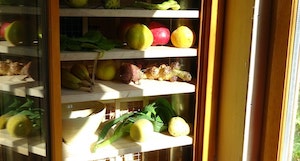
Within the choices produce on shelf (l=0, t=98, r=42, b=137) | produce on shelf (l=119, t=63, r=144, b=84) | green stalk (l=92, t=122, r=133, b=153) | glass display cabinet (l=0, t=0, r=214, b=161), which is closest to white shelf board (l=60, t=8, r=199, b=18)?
glass display cabinet (l=0, t=0, r=214, b=161)

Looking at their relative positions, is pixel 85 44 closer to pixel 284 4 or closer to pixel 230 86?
pixel 230 86

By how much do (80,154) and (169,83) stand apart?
475 mm

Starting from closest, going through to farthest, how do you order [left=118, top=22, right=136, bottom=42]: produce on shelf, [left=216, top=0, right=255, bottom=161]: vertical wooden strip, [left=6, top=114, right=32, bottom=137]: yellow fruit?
[left=6, top=114, right=32, bottom=137]: yellow fruit
[left=216, top=0, right=255, bottom=161]: vertical wooden strip
[left=118, top=22, right=136, bottom=42]: produce on shelf

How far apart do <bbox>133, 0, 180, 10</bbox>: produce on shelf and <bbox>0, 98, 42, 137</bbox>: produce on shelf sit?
56 cm

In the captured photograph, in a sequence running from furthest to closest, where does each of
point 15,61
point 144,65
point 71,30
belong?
point 144,65 < point 71,30 < point 15,61

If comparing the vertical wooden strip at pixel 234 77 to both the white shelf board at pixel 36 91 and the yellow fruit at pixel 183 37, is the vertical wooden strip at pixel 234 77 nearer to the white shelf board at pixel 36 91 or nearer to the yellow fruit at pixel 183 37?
the yellow fruit at pixel 183 37

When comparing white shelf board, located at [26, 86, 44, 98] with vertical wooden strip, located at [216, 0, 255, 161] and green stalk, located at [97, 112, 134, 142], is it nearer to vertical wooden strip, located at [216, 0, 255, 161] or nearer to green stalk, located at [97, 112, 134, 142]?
green stalk, located at [97, 112, 134, 142]

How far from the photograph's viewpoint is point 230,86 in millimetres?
1541

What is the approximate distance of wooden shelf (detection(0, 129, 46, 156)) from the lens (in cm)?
133

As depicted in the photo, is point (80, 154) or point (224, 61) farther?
point (224, 61)

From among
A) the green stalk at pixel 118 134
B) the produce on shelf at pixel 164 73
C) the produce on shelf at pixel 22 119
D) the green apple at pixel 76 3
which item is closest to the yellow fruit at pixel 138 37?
the produce on shelf at pixel 164 73

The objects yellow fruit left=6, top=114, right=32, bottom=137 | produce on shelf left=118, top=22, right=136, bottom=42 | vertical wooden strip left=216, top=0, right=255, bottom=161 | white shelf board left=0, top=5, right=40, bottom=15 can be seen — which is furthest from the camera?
produce on shelf left=118, top=22, right=136, bottom=42

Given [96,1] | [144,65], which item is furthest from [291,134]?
[96,1]

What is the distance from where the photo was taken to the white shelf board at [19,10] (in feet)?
4.06
